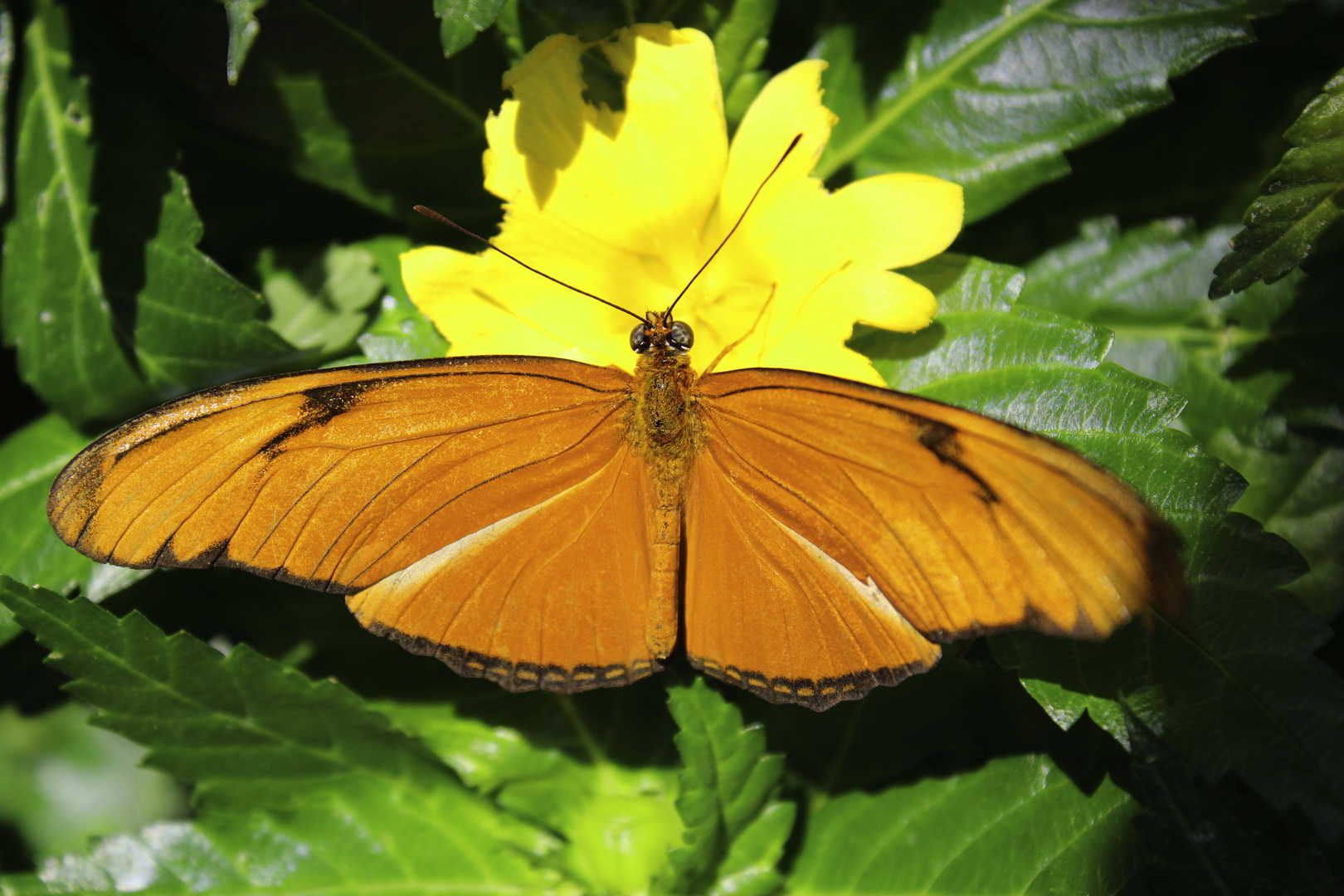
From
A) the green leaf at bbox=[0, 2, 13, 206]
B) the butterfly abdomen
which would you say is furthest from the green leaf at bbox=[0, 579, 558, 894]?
the green leaf at bbox=[0, 2, 13, 206]

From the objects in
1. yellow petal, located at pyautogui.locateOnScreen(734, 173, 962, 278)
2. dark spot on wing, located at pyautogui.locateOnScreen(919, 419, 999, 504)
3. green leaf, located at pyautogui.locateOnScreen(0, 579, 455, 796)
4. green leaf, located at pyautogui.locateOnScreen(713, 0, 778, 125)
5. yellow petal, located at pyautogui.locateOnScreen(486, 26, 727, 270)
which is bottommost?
green leaf, located at pyautogui.locateOnScreen(0, 579, 455, 796)

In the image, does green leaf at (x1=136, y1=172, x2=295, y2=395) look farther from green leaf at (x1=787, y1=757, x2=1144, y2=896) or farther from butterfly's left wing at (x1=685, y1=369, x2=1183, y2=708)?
green leaf at (x1=787, y1=757, x2=1144, y2=896)

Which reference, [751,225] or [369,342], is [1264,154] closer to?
[751,225]

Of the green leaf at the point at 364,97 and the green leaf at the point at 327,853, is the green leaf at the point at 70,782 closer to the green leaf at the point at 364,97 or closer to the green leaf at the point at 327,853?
the green leaf at the point at 327,853

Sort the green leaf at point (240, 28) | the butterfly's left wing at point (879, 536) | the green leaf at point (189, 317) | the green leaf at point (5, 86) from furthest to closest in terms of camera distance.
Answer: the green leaf at point (5, 86)
the green leaf at point (189, 317)
the green leaf at point (240, 28)
the butterfly's left wing at point (879, 536)

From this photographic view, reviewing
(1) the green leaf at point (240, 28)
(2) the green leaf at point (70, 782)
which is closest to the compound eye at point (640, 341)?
(1) the green leaf at point (240, 28)

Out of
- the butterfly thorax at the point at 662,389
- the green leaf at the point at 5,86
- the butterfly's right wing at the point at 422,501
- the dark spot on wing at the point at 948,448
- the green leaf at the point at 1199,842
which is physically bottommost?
the green leaf at the point at 1199,842
